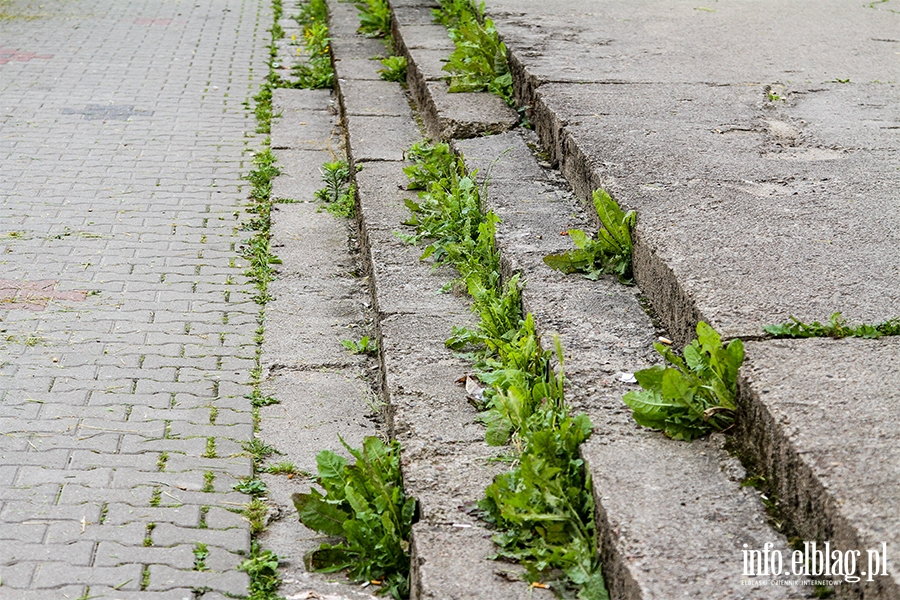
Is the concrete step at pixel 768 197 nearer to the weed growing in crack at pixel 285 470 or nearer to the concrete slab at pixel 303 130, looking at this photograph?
the weed growing in crack at pixel 285 470

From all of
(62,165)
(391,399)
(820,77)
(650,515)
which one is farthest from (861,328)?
(62,165)

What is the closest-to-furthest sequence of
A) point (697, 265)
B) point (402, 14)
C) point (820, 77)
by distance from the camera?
point (697, 265)
point (820, 77)
point (402, 14)

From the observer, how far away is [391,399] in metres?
3.19

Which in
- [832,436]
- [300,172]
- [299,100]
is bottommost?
[300,172]

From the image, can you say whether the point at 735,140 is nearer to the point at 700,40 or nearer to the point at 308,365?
the point at 308,365

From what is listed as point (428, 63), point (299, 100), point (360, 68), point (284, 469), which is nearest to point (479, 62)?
point (428, 63)

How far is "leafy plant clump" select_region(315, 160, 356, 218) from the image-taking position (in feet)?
18.1

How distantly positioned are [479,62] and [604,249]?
2.94m

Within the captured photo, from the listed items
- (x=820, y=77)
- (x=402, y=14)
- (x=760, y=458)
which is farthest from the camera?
(x=402, y=14)

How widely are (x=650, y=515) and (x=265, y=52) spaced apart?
8.26 m

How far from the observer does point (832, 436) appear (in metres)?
2.17

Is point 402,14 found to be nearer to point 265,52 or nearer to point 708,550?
point 265,52

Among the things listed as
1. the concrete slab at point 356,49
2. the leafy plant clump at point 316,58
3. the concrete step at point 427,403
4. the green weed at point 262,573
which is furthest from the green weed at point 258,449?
the leafy plant clump at point 316,58

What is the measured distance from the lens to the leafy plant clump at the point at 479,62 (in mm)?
5843
